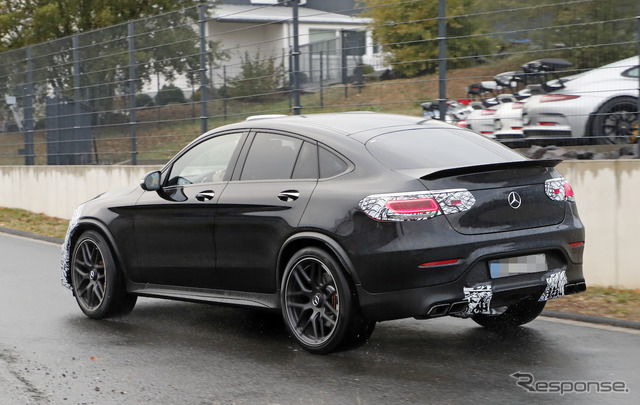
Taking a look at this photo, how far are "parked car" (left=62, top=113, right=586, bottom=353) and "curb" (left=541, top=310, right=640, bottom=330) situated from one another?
781 mm

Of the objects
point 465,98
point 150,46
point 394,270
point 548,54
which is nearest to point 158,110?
point 150,46

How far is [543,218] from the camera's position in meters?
6.50

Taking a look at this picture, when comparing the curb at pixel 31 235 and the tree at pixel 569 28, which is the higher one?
→ the tree at pixel 569 28

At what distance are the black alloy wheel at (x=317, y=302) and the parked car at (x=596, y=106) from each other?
14.0ft

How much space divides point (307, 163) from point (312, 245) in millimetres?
630

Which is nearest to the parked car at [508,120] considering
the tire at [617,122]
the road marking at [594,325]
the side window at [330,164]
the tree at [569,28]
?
the tree at [569,28]

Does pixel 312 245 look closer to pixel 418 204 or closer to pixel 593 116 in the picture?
pixel 418 204

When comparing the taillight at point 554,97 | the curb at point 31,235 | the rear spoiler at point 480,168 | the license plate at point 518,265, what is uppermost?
the taillight at point 554,97

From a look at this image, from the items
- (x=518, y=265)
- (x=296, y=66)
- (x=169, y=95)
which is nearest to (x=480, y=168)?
(x=518, y=265)

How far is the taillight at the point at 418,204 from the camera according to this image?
239 inches

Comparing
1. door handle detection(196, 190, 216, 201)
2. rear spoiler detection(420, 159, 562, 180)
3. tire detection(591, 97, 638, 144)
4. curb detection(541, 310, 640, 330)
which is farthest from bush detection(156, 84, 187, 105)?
rear spoiler detection(420, 159, 562, 180)

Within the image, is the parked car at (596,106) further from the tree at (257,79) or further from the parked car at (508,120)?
the tree at (257,79)

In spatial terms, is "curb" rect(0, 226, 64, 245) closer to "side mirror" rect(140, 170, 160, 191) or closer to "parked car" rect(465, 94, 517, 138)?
"parked car" rect(465, 94, 517, 138)

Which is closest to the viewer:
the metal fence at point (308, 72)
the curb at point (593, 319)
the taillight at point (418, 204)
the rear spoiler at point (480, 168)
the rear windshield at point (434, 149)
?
the taillight at point (418, 204)
